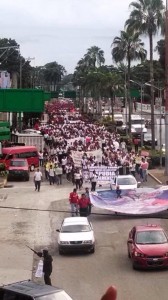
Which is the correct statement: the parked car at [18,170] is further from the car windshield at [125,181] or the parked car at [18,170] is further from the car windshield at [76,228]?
the car windshield at [76,228]

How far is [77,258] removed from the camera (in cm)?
2458

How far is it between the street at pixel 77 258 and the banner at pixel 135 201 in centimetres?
52

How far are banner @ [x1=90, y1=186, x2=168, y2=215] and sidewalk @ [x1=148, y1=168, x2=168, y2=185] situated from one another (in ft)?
35.7

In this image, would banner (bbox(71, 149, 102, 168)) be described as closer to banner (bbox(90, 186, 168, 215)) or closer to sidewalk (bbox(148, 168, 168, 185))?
sidewalk (bbox(148, 168, 168, 185))

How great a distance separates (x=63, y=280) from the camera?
2131 centimetres

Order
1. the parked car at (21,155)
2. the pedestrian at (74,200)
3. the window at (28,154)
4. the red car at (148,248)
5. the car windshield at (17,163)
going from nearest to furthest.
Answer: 1. the red car at (148,248)
2. the pedestrian at (74,200)
3. the car windshield at (17,163)
4. the parked car at (21,155)
5. the window at (28,154)

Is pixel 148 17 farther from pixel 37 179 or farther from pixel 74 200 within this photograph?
pixel 74 200

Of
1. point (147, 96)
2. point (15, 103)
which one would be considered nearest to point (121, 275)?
point (15, 103)

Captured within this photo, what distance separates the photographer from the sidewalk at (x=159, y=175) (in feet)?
147

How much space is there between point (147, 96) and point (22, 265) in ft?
480

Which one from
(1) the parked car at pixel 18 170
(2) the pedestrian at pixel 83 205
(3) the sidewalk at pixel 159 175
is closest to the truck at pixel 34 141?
(1) the parked car at pixel 18 170

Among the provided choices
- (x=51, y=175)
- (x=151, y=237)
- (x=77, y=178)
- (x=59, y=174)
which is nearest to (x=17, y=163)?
(x=51, y=175)

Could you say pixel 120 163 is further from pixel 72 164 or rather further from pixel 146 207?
pixel 146 207

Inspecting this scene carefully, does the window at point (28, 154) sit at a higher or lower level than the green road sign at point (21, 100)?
lower
